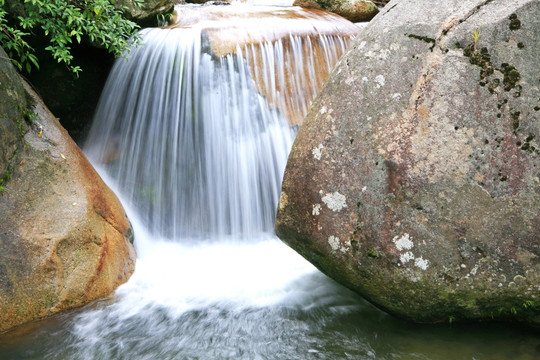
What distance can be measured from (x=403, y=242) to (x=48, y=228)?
2934 mm

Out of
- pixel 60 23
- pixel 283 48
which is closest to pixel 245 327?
pixel 60 23

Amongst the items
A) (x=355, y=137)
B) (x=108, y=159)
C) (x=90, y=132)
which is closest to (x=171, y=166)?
(x=108, y=159)

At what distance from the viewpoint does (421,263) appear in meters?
2.80

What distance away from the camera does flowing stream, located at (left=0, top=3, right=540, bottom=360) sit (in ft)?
10.5

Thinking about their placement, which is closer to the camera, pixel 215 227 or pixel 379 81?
pixel 379 81

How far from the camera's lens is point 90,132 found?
6020 mm

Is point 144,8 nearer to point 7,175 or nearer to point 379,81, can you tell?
point 7,175

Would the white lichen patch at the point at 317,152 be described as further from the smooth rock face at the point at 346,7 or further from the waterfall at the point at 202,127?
the smooth rock face at the point at 346,7

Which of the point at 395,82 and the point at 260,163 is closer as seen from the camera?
the point at 395,82

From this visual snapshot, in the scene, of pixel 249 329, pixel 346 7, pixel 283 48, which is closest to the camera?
pixel 249 329

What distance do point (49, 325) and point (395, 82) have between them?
132 inches

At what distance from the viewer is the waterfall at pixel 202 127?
5.37 metres

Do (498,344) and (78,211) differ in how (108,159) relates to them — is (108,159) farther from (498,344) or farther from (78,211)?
(498,344)

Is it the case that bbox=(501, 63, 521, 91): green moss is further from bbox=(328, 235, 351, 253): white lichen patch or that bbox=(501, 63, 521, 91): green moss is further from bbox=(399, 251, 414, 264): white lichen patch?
bbox=(328, 235, 351, 253): white lichen patch
